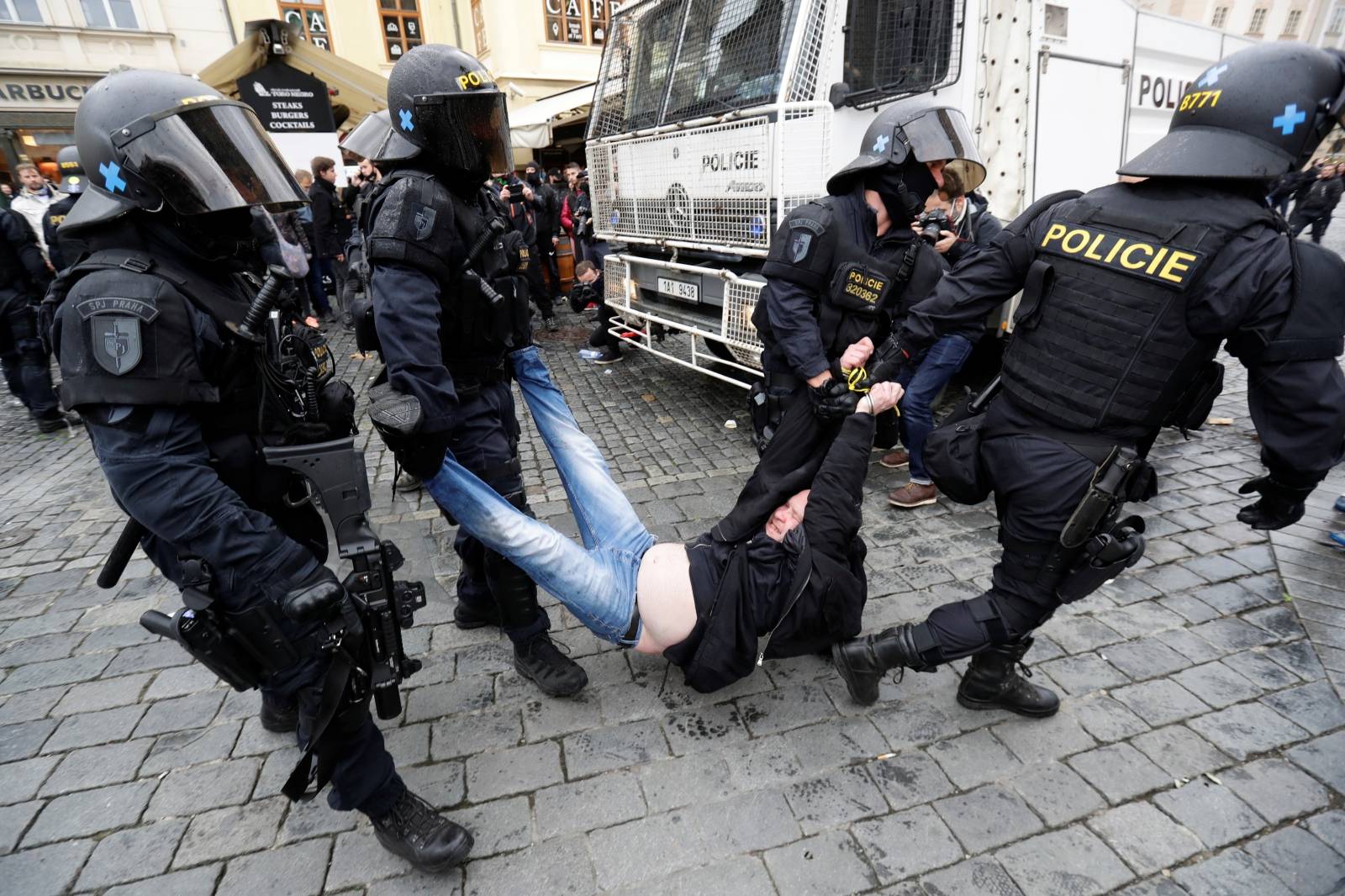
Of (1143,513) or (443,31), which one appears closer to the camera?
(1143,513)

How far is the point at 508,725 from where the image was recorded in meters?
2.55

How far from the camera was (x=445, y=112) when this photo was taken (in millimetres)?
2191

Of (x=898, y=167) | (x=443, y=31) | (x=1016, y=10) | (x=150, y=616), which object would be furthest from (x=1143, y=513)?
(x=443, y=31)

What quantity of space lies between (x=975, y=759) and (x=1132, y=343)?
151 centimetres

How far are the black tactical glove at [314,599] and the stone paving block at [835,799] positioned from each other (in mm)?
1571

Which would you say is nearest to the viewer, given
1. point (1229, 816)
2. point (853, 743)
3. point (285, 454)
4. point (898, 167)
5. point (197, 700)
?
point (285, 454)

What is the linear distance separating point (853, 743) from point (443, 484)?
175 centimetres

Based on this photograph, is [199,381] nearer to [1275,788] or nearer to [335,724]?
[335,724]

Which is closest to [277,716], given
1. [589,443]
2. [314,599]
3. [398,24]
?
[314,599]

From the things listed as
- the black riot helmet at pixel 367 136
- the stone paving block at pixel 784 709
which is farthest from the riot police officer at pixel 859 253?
the black riot helmet at pixel 367 136

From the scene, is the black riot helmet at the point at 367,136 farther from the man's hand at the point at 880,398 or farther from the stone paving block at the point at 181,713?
the man's hand at the point at 880,398

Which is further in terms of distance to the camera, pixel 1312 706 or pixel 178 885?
pixel 1312 706

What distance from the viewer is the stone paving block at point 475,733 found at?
245 centimetres

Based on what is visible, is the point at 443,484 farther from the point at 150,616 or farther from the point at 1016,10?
the point at 1016,10
